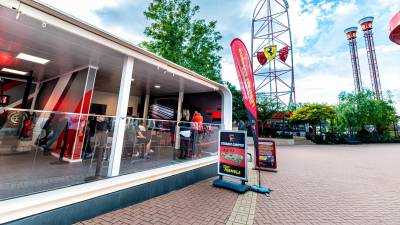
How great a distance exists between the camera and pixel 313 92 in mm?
37438

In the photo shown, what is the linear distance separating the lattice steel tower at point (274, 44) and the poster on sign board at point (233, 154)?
19568 mm

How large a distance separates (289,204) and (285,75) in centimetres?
2404

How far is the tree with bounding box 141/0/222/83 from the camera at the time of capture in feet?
49.1

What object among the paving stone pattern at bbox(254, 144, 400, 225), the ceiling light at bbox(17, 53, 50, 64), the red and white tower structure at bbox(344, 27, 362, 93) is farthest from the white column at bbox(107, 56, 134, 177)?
the red and white tower structure at bbox(344, 27, 362, 93)

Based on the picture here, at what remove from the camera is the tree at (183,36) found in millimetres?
14977

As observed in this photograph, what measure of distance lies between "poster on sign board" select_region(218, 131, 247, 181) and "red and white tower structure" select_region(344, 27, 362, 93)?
38443 mm

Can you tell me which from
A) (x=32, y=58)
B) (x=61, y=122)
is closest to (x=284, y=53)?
(x=32, y=58)

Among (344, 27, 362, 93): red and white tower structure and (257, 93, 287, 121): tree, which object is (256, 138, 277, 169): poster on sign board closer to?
(257, 93, 287, 121): tree

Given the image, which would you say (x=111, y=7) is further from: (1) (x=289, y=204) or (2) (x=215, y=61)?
(1) (x=289, y=204)

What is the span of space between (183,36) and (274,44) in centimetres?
Result: 1370

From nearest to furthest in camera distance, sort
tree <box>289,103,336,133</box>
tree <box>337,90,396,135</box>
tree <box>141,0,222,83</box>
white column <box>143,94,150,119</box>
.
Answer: white column <box>143,94,150,119</box>, tree <box>141,0,222,83</box>, tree <box>289,103,336,133</box>, tree <box>337,90,396,135</box>

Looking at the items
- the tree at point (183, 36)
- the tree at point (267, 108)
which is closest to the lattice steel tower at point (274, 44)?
the tree at point (267, 108)

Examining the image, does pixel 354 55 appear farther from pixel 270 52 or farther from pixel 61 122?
pixel 61 122

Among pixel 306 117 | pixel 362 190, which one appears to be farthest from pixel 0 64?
pixel 306 117
